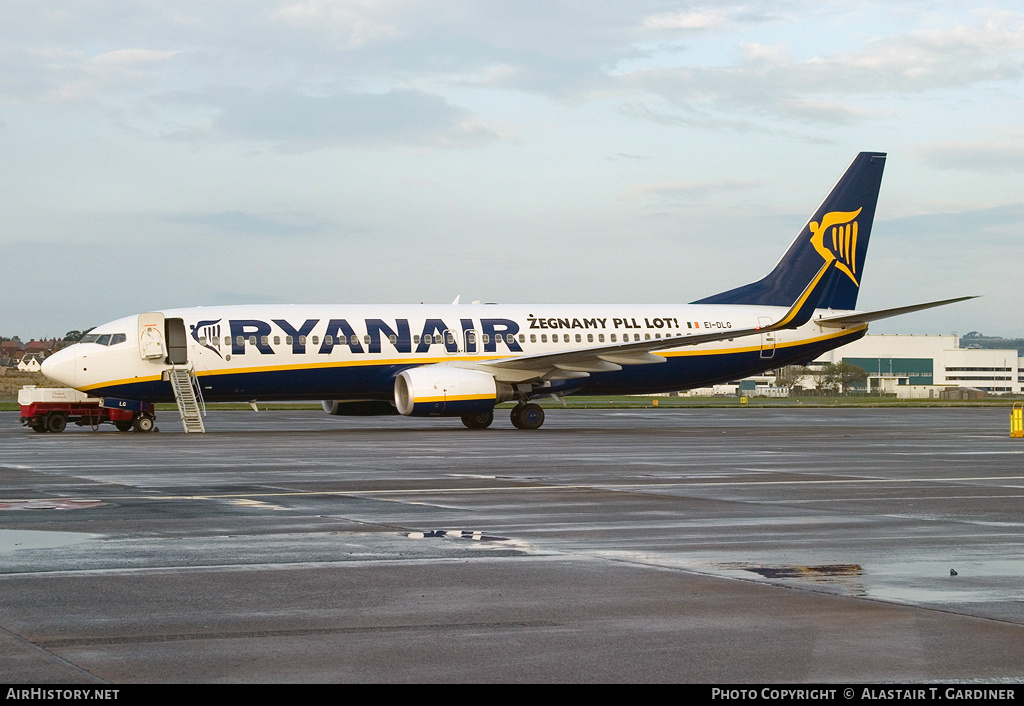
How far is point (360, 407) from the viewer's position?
1571 inches

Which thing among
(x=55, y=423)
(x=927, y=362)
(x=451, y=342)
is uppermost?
(x=451, y=342)

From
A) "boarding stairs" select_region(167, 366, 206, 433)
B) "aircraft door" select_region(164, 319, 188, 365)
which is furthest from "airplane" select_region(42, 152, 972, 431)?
"boarding stairs" select_region(167, 366, 206, 433)

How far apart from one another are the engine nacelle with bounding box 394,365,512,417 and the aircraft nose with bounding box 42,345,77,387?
9.14 m

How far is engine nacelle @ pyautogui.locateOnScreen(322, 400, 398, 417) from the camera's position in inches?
1535

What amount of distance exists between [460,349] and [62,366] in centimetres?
1139

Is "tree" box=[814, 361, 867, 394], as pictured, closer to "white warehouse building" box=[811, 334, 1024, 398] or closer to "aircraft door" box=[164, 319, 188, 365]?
"white warehouse building" box=[811, 334, 1024, 398]

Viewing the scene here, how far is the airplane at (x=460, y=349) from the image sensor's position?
35.1 m

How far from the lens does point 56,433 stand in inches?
1447

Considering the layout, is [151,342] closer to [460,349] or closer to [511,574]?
[460,349]

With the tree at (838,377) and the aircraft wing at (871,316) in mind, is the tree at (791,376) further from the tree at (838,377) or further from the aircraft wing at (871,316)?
the aircraft wing at (871,316)

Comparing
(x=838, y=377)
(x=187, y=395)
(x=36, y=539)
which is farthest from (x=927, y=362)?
(x=36, y=539)

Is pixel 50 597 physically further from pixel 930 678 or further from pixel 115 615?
pixel 930 678
